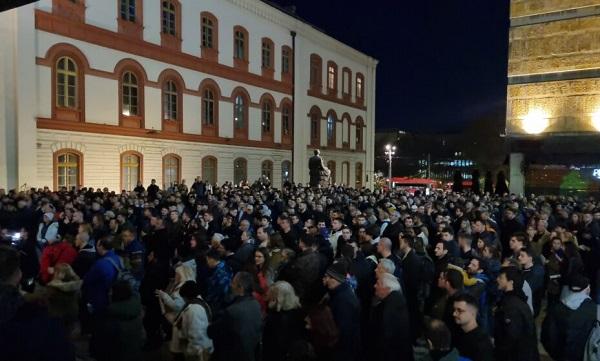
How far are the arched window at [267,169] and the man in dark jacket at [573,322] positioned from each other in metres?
28.5

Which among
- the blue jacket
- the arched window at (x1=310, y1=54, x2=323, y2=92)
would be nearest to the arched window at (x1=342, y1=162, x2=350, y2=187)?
the arched window at (x1=310, y1=54, x2=323, y2=92)

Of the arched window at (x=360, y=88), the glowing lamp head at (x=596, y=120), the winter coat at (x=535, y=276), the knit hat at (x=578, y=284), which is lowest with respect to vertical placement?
the winter coat at (x=535, y=276)

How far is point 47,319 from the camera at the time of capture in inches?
131

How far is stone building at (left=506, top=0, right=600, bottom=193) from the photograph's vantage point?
68.8ft

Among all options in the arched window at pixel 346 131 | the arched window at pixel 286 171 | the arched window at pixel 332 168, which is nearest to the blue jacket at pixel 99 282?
the arched window at pixel 286 171

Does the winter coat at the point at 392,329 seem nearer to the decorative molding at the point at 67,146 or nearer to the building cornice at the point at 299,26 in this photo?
the decorative molding at the point at 67,146

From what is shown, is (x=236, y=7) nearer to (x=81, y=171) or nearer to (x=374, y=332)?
(x=81, y=171)

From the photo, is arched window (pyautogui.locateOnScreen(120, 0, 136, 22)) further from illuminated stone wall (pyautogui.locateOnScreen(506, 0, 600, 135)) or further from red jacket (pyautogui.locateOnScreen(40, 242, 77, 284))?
red jacket (pyautogui.locateOnScreen(40, 242, 77, 284))

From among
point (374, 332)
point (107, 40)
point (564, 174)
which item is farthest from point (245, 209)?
point (564, 174)

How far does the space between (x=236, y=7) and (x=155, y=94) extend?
8.74 m

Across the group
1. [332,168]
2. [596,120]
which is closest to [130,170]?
[332,168]

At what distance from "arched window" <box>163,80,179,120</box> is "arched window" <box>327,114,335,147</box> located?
15931mm

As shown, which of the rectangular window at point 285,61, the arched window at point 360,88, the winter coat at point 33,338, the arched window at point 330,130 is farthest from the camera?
the arched window at point 360,88

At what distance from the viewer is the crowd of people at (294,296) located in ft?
13.6
